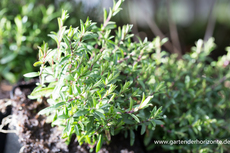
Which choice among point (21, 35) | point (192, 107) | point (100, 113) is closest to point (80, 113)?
point (100, 113)

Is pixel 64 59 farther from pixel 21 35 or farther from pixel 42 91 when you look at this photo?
pixel 21 35

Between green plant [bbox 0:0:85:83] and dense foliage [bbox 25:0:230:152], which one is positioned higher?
green plant [bbox 0:0:85:83]

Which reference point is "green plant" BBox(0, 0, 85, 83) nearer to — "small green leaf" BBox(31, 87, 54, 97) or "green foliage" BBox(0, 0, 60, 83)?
"green foliage" BBox(0, 0, 60, 83)

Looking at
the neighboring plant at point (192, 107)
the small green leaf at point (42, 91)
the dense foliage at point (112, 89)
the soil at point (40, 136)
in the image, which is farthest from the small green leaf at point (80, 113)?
the neighboring plant at point (192, 107)

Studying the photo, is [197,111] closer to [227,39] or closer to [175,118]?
[175,118]

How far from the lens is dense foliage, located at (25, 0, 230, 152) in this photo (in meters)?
0.83

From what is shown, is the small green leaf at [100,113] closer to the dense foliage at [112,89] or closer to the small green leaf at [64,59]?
the dense foliage at [112,89]

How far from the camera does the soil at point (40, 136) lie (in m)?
1.03

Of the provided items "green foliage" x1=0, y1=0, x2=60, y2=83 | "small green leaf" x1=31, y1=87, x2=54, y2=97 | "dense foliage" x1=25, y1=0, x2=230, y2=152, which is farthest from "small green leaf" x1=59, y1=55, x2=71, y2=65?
"green foliage" x1=0, y1=0, x2=60, y2=83

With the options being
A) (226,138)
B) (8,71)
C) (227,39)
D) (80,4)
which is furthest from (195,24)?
(8,71)

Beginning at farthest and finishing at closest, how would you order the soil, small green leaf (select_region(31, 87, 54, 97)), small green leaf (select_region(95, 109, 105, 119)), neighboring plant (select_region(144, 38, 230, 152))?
1. neighboring plant (select_region(144, 38, 230, 152))
2. the soil
3. small green leaf (select_region(31, 87, 54, 97))
4. small green leaf (select_region(95, 109, 105, 119))

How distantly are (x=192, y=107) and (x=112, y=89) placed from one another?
0.86m

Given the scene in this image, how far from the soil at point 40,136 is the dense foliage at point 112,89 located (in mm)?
108

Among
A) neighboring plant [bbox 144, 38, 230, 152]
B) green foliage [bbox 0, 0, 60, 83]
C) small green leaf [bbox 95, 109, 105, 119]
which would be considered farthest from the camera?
green foliage [bbox 0, 0, 60, 83]
